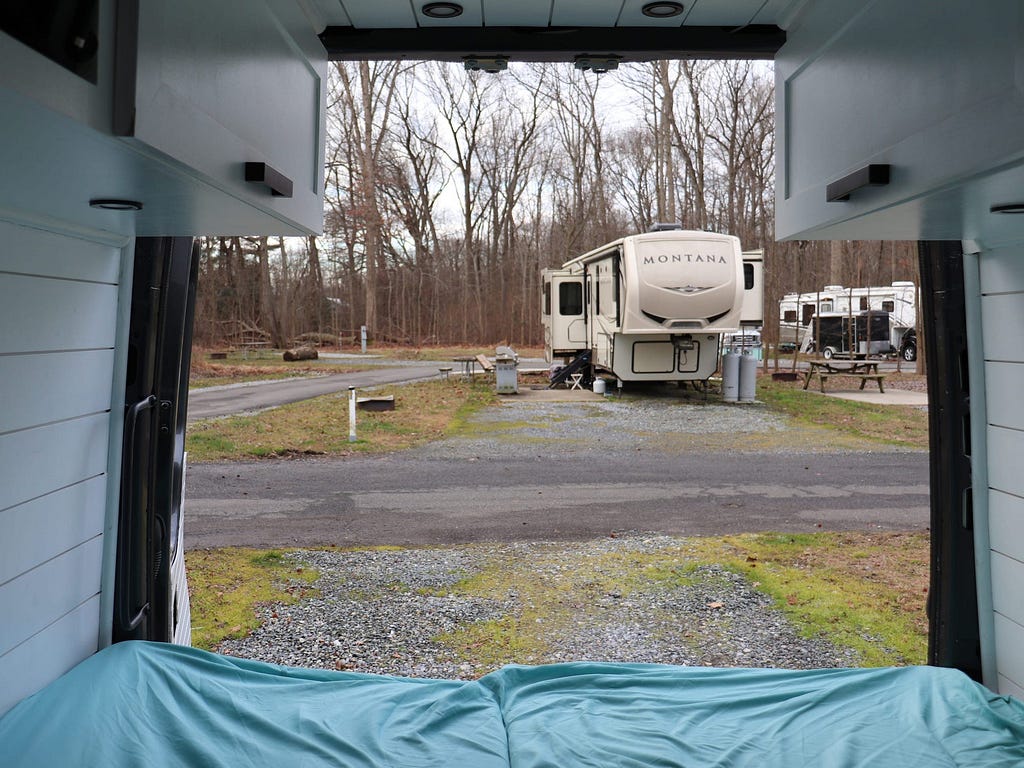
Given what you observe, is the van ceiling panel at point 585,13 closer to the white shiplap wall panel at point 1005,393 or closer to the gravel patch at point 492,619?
the white shiplap wall panel at point 1005,393

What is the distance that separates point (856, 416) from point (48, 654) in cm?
1167

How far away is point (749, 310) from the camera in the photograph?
14.5 metres

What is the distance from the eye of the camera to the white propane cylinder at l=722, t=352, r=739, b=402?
1402 cm

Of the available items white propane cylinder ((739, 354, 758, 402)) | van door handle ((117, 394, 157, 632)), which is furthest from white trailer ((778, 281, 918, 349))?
van door handle ((117, 394, 157, 632))

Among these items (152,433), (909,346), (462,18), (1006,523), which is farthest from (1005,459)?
(909,346)

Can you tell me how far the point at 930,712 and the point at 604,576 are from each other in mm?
2875

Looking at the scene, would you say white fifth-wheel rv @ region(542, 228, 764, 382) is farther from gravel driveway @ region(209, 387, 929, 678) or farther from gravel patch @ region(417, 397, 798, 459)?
gravel driveway @ region(209, 387, 929, 678)

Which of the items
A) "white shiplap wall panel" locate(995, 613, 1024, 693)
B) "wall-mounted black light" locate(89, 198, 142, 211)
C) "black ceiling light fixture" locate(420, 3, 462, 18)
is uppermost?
"black ceiling light fixture" locate(420, 3, 462, 18)

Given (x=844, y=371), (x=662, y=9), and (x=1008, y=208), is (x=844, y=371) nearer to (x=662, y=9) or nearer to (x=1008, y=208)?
(x=662, y=9)

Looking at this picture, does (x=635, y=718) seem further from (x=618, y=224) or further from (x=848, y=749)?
(x=618, y=224)

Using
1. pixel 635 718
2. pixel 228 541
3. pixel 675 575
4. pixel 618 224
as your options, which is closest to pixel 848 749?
pixel 635 718

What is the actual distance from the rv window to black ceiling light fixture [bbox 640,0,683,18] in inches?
571

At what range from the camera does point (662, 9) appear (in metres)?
2.52

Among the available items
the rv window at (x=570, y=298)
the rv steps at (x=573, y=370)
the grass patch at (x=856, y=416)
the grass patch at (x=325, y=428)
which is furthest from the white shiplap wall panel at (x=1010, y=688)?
the rv window at (x=570, y=298)
